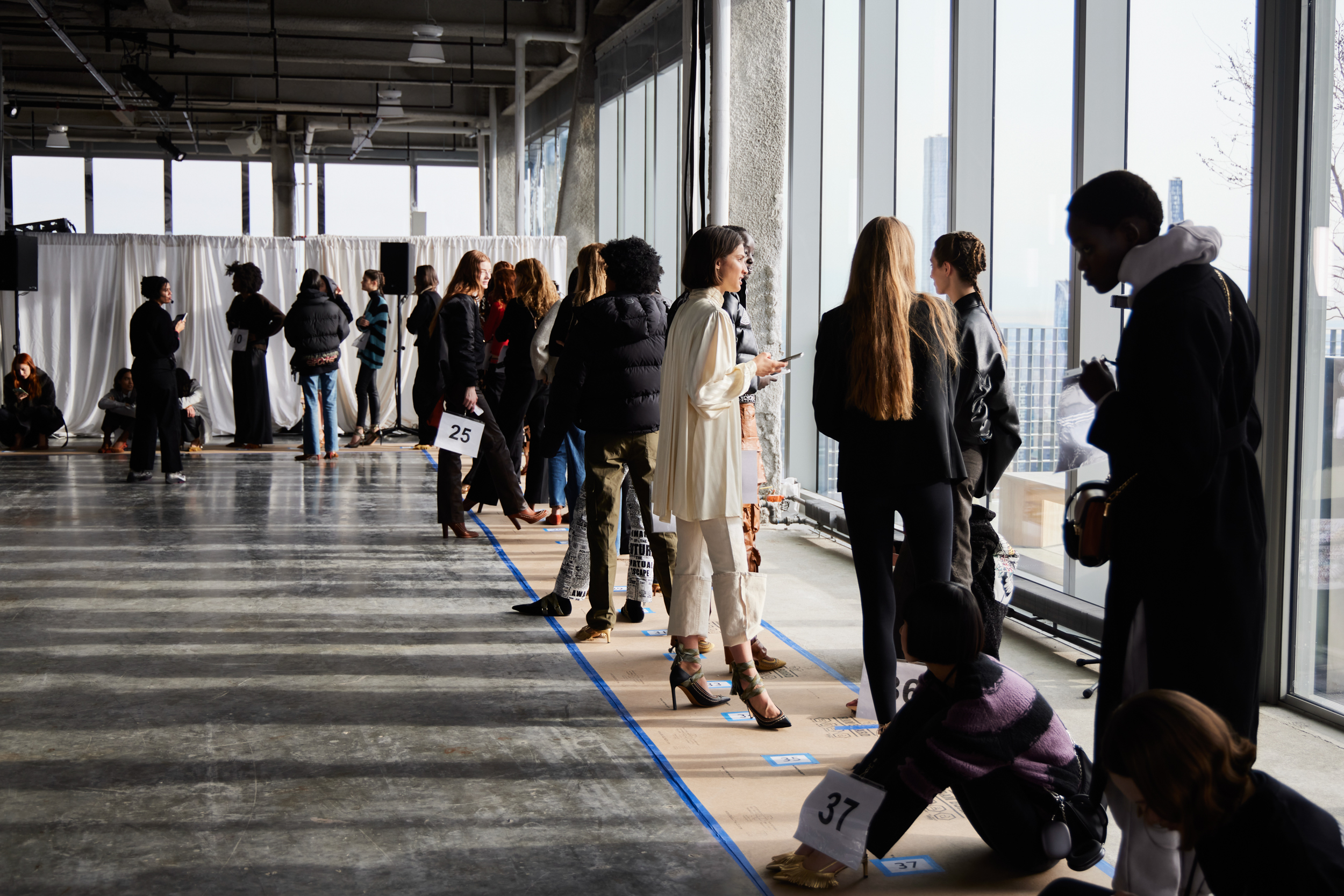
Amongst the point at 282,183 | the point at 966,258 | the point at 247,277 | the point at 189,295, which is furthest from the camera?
the point at 282,183

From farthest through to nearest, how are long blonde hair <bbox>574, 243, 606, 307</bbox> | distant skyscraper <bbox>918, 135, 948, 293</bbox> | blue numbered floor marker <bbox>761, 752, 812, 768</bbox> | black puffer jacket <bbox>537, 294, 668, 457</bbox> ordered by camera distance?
distant skyscraper <bbox>918, 135, 948, 293</bbox> < long blonde hair <bbox>574, 243, 606, 307</bbox> < black puffer jacket <bbox>537, 294, 668, 457</bbox> < blue numbered floor marker <bbox>761, 752, 812, 768</bbox>

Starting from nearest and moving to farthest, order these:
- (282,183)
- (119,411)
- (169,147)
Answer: (119,411) < (169,147) < (282,183)

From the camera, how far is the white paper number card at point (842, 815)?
2377mm

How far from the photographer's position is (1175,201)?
4.31 metres

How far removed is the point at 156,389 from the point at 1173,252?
29.7 feet

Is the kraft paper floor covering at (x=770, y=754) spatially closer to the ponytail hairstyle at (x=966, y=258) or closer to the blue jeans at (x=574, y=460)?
the blue jeans at (x=574, y=460)

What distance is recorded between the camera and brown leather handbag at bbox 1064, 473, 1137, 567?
208 cm

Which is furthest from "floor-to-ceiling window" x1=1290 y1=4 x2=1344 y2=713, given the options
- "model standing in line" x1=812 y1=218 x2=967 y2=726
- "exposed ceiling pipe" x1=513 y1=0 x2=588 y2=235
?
"exposed ceiling pipe" x1=513 y1=0 x2=588 y2=235

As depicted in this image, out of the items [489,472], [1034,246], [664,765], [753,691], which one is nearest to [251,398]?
[489,472]

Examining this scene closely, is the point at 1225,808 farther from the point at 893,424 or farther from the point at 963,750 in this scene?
the point at 893,424

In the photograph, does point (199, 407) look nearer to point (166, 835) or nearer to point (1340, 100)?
point (166, 835)

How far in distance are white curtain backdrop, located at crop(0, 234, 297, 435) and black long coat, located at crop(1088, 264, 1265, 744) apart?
41.2 feet

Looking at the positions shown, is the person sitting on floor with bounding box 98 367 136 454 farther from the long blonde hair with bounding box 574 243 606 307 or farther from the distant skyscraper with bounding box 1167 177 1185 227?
the distant skyscraper with bounding box 1167 177 1185 227

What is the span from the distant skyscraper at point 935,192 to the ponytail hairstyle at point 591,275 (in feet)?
6.02
